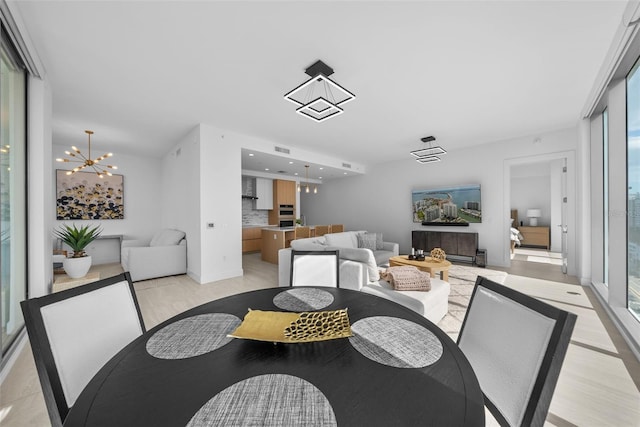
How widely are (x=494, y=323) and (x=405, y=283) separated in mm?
1568

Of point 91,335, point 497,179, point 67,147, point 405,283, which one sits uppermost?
point 67,147

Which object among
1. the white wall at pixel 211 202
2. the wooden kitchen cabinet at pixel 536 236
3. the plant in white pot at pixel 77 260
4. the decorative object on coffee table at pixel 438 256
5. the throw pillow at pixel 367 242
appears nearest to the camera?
the plant in white pot at pixel 77 260

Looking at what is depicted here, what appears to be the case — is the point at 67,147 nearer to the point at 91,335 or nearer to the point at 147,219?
the point at 147,219

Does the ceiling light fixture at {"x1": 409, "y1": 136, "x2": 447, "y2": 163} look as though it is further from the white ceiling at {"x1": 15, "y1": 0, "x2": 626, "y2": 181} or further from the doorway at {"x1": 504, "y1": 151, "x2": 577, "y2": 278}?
the doorway at {"x1": 504, "y1": 151, "x2": 577, "y2": 278}

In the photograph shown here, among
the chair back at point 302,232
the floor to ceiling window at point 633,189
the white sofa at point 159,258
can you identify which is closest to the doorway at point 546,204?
the floor to ceiling window at point 633,189

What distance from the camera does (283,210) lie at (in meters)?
8.32

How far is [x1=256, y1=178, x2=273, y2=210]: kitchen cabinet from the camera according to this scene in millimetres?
7977

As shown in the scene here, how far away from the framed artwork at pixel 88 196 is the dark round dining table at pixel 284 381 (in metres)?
6.65

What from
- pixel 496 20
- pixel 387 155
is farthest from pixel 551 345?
pixel 387 155

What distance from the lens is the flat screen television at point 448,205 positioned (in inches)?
223

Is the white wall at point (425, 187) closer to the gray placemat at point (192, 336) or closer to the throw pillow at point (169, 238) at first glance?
the throw pillow at point (169, 238)

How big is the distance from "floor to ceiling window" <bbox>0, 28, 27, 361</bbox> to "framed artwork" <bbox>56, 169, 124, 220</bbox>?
13.7 feet

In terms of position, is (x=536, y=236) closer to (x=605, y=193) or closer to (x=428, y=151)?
(x=605, y=193)

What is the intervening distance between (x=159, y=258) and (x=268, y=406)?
4.75 m
